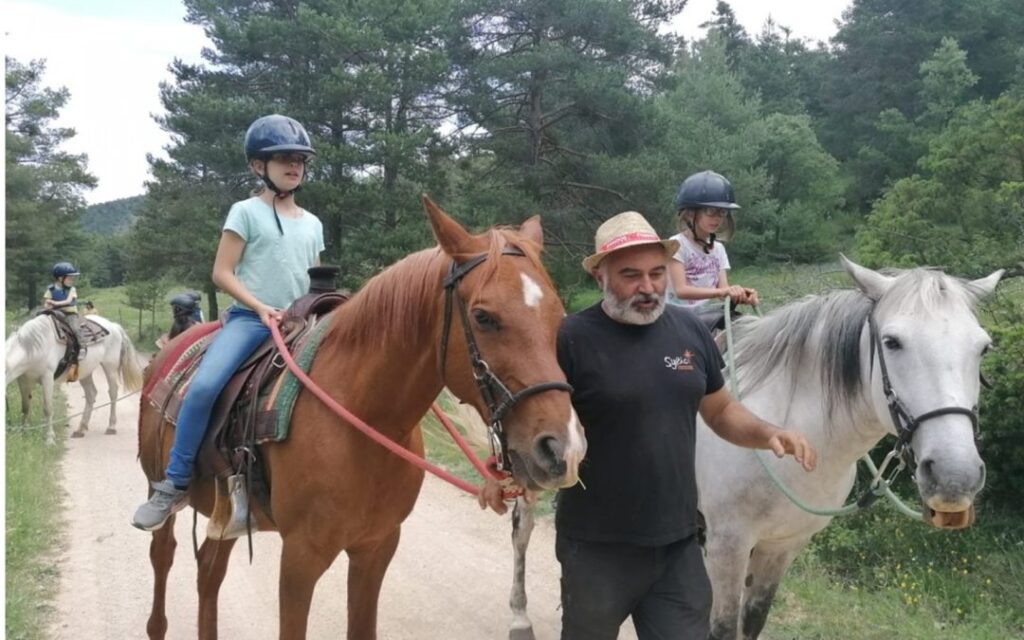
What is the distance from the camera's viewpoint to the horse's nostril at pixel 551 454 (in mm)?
1993

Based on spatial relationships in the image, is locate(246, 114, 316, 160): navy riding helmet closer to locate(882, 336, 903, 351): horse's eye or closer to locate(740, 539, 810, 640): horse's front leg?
locate(882, 336, 903, 351): horse's eye

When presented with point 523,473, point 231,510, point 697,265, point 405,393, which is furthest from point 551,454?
point 697,265

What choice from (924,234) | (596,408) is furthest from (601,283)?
(924,234)

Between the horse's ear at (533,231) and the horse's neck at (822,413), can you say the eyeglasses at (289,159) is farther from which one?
the horse's neck at (822,413)

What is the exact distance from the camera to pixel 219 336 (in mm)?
3529

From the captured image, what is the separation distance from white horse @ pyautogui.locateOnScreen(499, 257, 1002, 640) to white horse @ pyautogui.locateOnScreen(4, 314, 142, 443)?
9306mm

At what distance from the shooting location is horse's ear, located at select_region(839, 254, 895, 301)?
3.09 metres

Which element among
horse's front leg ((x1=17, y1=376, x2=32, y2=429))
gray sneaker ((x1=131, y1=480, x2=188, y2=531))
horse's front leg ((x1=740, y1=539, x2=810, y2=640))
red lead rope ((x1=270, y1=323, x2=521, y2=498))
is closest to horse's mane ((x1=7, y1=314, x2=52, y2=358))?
horse's front leg ((x1=17, y1=376, x2=32, y2=429))

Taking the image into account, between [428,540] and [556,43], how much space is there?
52.3 ft

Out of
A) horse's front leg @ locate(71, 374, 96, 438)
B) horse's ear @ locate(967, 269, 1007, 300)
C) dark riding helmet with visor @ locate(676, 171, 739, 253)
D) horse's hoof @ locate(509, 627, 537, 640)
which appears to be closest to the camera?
horse's ear @ locate(967, 269, 1007, 300)

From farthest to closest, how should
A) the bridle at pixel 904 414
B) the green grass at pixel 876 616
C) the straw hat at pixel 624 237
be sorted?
the green grass at pixel 876 616
the bridle at pixel 904 414
the straw hat at pixel 624 237

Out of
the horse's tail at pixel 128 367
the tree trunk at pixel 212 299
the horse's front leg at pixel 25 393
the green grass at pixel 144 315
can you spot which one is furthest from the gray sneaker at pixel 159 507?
the green grass at pixel 144 315

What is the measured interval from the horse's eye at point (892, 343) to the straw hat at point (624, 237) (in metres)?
0.94

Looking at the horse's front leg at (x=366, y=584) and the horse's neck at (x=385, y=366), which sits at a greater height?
the horse's neck at (x=385, y=366)
